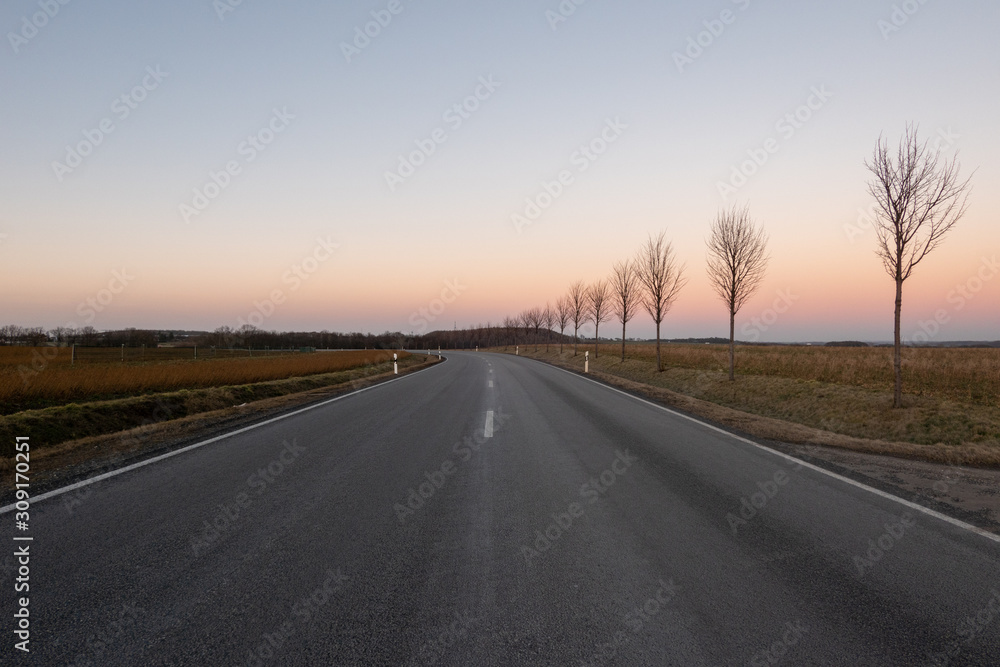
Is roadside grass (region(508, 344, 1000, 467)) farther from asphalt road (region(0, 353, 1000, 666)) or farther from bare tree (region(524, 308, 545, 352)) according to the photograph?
bare tree (region(524, 308, 545, 352))

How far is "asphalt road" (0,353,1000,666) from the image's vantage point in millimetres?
2461

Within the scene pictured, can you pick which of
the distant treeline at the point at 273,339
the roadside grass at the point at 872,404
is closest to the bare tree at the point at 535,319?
the distant treeline at the point at 273,339

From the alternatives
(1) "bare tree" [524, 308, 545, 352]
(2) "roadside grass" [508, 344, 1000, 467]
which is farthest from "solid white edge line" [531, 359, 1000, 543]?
(1) "bare tree" [524, 308, 545, 352]

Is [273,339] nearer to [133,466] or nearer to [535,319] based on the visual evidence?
[535,319]

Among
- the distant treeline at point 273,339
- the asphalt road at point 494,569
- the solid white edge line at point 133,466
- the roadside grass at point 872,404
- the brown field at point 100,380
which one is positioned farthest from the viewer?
the distant treeline at point 273,339

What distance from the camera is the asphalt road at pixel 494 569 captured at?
2461 mm

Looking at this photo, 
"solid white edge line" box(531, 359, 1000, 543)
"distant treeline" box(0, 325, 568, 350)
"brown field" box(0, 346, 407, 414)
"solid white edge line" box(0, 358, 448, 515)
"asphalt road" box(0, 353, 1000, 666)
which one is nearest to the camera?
"asphalt road" box(0, 353, 1000, 666)

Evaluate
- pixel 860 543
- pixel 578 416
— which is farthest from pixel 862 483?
pixel 578 416

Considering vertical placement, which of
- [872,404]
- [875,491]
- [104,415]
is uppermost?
[872,404]

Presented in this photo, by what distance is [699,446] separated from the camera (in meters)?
7.41

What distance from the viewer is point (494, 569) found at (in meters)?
3.28

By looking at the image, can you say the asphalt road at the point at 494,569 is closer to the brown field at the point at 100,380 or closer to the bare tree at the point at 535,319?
the brown field at the point at 100,380

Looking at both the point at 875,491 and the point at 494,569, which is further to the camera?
the point at 875,491

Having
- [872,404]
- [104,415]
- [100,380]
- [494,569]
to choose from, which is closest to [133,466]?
[494,569]
